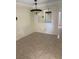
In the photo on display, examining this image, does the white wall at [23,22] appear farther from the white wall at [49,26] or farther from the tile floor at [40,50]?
the tile floor at [40,50]

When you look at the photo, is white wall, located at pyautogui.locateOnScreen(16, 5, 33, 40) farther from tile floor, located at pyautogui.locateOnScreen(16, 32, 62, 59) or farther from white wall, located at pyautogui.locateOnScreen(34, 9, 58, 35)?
tile floor, located at pyautogui.locateOnScreen(16, 32, 62, 59)

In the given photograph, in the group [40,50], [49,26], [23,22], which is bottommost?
[40,50]

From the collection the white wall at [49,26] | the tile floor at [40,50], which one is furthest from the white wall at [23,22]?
the tile floor at [40,50]

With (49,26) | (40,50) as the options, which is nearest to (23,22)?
(49,26)

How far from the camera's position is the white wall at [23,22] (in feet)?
19.9

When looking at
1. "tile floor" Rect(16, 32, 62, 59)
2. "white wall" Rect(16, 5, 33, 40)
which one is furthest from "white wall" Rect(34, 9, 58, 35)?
"tile floor" Rect(16, 32, 62, 59)

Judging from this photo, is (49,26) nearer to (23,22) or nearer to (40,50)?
(23,22)

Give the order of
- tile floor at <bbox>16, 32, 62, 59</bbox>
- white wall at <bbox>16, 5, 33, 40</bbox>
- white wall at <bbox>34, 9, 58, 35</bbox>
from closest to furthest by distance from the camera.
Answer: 1. tile floor at <bbox>16, 32, 62, 59</bbox>
2. white wall at <bbox>16, 5, 33, 40</bbox>
3. white wall at <bbox>34, 9, 58, 35</bbox>

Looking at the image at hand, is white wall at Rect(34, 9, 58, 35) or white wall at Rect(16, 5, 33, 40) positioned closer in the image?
white wall at Rect(16, 5, 33, 40)

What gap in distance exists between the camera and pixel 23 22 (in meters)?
6.53

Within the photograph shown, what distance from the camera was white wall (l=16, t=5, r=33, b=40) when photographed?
606 centimetres

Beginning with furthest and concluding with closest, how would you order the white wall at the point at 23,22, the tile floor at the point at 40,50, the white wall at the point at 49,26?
the white wall at the point at 49,26 → the white wall at the point at 23,22 → the tile floor at the point at 40,50
